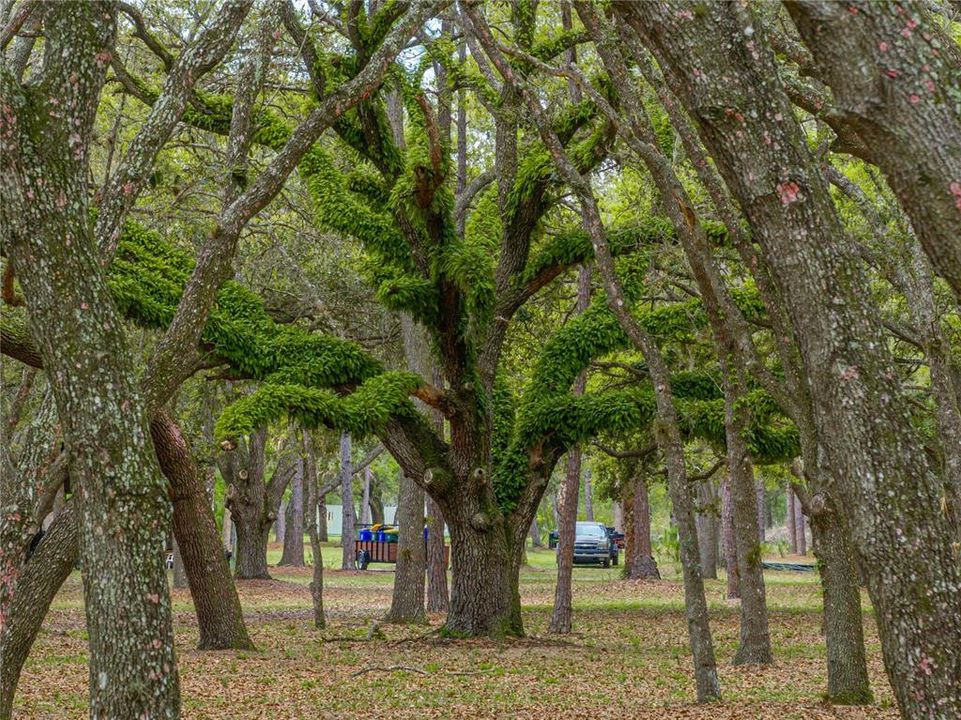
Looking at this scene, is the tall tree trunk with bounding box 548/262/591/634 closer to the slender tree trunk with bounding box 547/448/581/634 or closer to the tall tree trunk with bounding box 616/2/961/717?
the slender tree trunk with bounding box 547/448/581/634

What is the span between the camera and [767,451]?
13805 millimetres

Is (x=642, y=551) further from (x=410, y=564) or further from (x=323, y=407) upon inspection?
(x=323, y=407)

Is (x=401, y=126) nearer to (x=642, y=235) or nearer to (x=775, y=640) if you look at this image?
(x=642, y=235)

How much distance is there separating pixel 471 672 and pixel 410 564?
19.3ft

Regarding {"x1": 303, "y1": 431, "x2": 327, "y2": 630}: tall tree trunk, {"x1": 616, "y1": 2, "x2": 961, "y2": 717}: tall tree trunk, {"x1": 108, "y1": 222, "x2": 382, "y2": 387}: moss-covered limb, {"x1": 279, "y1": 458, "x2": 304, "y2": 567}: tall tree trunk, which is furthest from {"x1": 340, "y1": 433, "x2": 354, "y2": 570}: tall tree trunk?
{"x1": 616, "y1": 2, "x2": 961, "y2": 717}: tall tree trunk

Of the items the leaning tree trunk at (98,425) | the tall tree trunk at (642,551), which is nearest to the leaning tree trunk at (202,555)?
the leaning tree trunk at (98,425)

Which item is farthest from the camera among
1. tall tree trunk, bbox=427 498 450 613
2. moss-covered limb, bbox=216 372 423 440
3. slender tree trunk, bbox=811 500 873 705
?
tall tree trunk, bbox=427 498 450 613

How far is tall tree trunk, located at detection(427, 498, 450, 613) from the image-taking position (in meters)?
18.0

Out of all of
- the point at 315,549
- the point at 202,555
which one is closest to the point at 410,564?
the point at 315,549

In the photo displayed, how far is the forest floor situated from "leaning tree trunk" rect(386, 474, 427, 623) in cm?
67

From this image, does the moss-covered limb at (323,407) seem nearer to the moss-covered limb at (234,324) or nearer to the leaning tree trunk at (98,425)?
the moss-covered limb at (234,324)

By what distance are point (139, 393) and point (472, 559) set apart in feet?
30.7

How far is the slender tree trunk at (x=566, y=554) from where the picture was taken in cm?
1535

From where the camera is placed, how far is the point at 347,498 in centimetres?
2600
